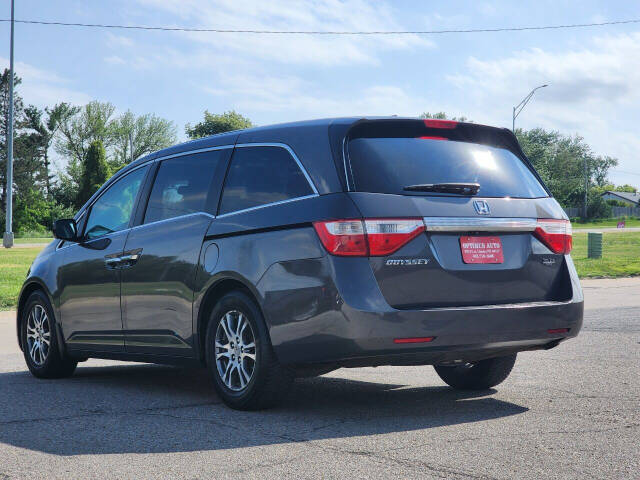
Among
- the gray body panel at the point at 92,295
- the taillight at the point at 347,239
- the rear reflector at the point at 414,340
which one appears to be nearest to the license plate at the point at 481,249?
the rear reflector at the point at 414,340

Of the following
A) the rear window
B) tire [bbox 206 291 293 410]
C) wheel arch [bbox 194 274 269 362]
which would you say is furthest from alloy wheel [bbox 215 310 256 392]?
the rear window

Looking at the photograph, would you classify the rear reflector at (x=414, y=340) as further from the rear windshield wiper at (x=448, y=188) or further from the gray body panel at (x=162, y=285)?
the gray body panel at (x=162, y=285)

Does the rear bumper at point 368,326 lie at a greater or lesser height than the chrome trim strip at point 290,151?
lesser

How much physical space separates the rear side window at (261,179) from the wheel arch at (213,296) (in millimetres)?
497

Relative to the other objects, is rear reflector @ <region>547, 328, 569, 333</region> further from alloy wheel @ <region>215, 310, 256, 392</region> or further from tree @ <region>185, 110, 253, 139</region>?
tree @ <region>185, 110, 253, 139</region>

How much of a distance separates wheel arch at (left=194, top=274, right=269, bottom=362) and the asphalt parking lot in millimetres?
467

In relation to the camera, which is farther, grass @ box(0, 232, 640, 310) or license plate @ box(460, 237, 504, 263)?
grass @ box(0, 232, 640, 310)

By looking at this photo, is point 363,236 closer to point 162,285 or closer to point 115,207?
point 162,285

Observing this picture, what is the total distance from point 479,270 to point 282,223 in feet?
4.05

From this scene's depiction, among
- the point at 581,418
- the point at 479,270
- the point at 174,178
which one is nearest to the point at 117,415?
the point at 174,178

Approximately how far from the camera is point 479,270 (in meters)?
5.52

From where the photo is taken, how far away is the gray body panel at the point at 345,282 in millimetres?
5246

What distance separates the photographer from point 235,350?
5910 mm

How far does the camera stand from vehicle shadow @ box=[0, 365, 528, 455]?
5.10 meters
